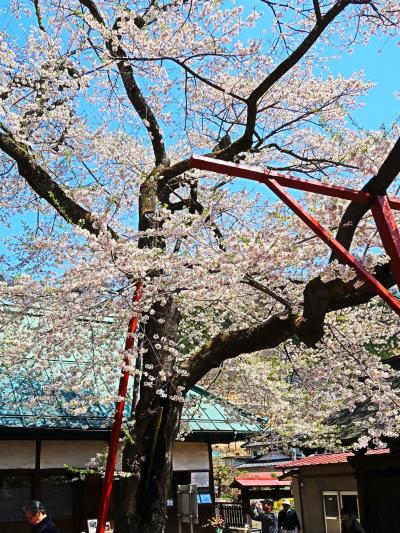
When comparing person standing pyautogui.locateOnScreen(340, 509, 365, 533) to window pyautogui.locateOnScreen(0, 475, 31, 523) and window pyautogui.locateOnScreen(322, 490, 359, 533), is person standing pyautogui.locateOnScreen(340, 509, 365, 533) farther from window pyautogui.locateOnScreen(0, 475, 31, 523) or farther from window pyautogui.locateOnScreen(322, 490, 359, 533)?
window pyautogui.locateOnScreen(0, 475, 31, 523)

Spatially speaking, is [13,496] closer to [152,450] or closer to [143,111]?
[152,450]

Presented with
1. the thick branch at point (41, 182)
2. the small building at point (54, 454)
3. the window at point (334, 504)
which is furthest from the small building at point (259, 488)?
the thick branch at point (41, 182)

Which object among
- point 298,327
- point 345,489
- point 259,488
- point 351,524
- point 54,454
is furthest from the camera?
point 259,488

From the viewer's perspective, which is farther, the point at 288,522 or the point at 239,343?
the point at 288,522

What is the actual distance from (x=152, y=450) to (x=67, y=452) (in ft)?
12.5

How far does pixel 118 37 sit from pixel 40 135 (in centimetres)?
171

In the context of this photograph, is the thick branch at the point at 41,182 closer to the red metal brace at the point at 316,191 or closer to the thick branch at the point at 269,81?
the thick branch at the point at 269,81

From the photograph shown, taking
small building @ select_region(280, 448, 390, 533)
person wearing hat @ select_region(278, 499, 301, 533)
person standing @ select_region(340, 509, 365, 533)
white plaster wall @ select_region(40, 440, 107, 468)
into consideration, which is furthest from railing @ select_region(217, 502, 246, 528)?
white plaster wall @ select_region(40, 440, 107, 468)

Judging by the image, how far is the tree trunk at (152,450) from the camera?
236 inches

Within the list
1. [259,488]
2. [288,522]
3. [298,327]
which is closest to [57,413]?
[298,327]

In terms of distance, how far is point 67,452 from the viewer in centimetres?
946

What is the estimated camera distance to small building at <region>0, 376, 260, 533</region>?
28.6 feet

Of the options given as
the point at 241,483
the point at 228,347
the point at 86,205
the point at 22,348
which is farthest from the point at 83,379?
the point at 241,483

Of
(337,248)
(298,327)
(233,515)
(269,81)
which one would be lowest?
(233,515)
